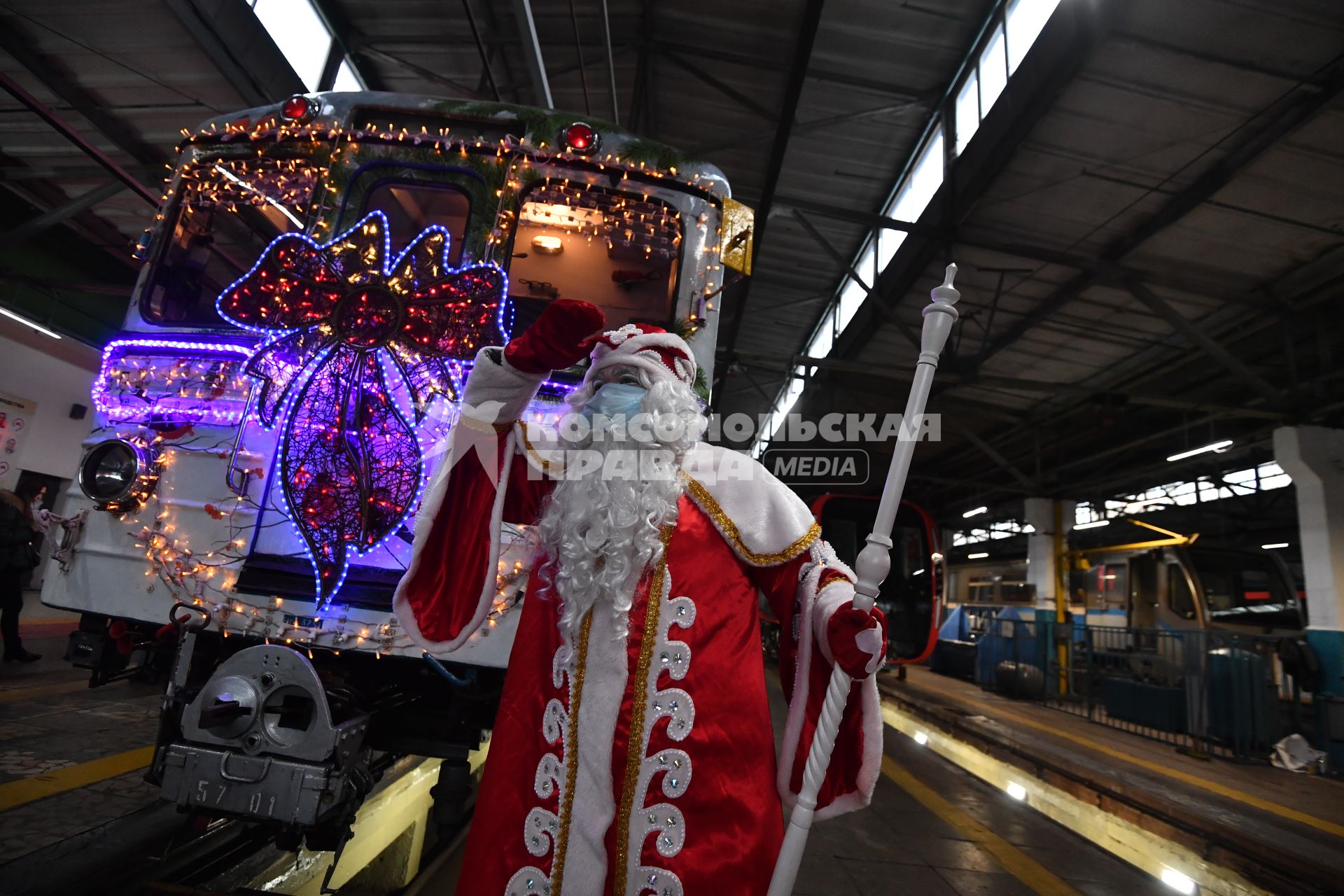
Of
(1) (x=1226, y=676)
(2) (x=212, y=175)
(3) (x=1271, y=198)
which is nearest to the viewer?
(2) (x=212, y=175)

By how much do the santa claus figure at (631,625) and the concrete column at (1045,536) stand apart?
15.2 meters

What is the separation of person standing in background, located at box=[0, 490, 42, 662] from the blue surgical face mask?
6579mm

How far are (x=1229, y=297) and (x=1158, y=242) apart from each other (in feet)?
4.55

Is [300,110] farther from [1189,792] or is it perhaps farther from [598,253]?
[1189,792]

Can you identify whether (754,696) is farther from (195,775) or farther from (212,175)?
(212,175)

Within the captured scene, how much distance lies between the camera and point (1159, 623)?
10852mm

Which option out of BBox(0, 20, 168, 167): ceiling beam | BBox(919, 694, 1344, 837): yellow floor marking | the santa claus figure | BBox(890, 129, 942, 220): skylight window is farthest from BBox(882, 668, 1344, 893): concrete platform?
BBox(0, 20, 168, 167): ceiling beam

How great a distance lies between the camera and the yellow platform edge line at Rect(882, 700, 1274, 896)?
13.7 feet

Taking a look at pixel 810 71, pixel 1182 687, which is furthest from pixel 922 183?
pixel 1182 687

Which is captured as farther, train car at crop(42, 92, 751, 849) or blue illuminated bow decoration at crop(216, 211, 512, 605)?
blue illuminated bow decoration at crop(216, 211, 512, 605)

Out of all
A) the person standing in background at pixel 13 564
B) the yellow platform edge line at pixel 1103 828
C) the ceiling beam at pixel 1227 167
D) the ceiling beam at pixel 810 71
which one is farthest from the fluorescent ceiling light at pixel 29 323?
the ceiling beam at pixel 1227 167

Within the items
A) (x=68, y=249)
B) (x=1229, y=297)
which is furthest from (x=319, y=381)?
(x=68, y=249)

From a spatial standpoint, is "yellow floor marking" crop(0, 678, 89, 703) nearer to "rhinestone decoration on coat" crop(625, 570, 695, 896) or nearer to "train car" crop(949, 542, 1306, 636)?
"rhinestone decoration on coat" crop(625, 570, 695, 896)

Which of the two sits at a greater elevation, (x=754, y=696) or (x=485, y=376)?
(x=485, y=376)
